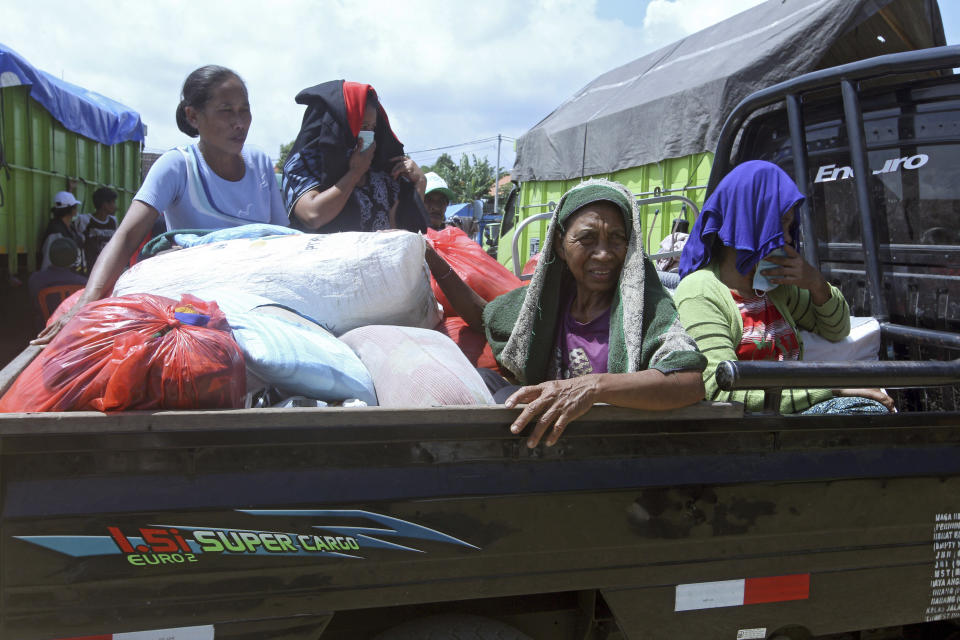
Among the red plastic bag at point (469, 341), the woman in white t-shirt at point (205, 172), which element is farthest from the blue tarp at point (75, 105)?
the red plastic bag at point (469, 341)

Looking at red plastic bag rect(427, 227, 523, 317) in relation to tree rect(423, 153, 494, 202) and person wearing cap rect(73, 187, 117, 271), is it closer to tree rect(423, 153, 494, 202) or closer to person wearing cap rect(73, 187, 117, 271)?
person wearing cap rect(73, 187, 117, 271)

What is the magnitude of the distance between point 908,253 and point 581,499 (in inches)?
71.9

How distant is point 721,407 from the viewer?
1.70m

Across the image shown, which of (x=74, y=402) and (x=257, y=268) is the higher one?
(x=257, y=268)

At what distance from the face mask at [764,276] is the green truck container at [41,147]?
625cm

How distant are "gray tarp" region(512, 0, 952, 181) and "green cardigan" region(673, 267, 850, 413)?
5.13 m

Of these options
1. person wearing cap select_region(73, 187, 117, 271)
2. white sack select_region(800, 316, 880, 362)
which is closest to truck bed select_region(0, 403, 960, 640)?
white sack select_region(800, 316, 880, 362)

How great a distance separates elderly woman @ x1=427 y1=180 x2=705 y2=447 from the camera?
6.25 ft

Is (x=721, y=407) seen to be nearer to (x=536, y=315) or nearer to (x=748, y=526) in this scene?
(x=748, y=526)

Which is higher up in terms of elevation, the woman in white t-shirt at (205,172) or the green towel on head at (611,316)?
the woman in white t-shirt at (205,172)

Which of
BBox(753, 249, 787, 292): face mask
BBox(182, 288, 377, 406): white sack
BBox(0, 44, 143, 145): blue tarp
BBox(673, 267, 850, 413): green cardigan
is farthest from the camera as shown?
BBox(0, 44, 143, 145): blue tarp

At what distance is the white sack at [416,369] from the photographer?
1.71 metres

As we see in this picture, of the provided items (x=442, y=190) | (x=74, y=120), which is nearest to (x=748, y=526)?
(x=442, y=190)

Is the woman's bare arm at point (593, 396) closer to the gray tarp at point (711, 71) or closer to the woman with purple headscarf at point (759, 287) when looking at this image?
the woman with purple headscarf at point (759, 287)
